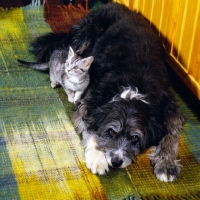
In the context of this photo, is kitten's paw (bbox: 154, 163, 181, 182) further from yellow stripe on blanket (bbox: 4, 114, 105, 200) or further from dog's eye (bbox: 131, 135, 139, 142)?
yellow stripe on blanket (bbox: 4, 114, 105, 200)

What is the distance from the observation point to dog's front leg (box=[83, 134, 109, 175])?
302 cm

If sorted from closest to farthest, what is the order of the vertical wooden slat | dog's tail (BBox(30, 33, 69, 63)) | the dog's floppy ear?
the dog's floppy ear < the vertical wooden slat < dog's tail (BBox(30, 33, 69, 63))

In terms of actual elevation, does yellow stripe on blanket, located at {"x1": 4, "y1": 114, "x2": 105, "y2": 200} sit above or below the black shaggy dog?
below

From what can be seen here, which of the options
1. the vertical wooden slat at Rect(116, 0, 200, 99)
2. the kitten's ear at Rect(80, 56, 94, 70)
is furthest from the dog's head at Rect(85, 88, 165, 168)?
the vertical wooden slat at Rect(116, 0, 200, 99)

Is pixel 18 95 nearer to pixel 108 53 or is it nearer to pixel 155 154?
pixel 108 53

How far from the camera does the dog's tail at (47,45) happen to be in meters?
4.17

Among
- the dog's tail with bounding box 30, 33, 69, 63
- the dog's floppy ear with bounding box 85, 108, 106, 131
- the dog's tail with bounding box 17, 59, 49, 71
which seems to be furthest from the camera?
the dog's tail with bounding box 30, 33, 69, 63

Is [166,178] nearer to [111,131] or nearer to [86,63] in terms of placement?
[111,131]

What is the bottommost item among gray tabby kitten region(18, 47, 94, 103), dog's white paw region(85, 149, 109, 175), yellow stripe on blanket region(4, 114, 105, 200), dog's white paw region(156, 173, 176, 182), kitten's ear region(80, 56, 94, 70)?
dog's white paw region(156, 173, 176, 182)

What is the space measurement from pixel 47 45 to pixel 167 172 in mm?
1739

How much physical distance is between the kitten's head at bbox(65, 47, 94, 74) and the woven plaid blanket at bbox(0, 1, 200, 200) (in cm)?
31

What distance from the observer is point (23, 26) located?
15.5ft

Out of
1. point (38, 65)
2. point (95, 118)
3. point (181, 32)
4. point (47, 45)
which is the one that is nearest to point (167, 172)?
point (95, 118)

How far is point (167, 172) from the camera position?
3.06 metres
